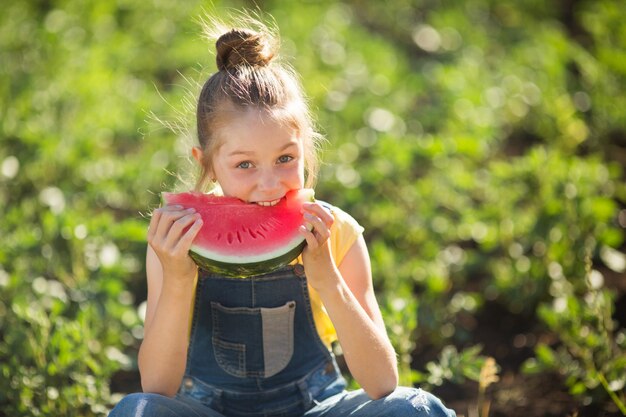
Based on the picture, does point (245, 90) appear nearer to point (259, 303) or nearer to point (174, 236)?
point (174, 236)

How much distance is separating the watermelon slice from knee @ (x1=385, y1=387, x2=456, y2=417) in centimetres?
56

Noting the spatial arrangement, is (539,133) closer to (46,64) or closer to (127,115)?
(127,115)

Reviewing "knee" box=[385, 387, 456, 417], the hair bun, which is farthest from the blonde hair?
"knee" box=[385, 387, 456, 417]

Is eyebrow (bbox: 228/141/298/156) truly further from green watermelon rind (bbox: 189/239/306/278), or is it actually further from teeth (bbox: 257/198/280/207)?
green watermelon rind (bbox: 189/239/306/278)

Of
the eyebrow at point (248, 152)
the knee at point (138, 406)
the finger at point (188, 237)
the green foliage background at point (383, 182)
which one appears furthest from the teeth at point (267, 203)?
the knee at point (138, 406)

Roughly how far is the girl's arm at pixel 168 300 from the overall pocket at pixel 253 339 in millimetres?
211

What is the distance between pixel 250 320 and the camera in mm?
2643

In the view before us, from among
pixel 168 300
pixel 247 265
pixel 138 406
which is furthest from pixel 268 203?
pixel 138 406

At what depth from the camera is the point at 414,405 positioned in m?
2.37

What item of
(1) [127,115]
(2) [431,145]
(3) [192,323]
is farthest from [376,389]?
(1) [127,115]

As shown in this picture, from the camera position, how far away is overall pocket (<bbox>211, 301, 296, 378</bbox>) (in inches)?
104

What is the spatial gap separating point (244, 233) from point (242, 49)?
620 mm

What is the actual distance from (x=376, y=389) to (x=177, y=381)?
66 cm

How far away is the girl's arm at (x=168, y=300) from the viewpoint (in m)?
2.29
